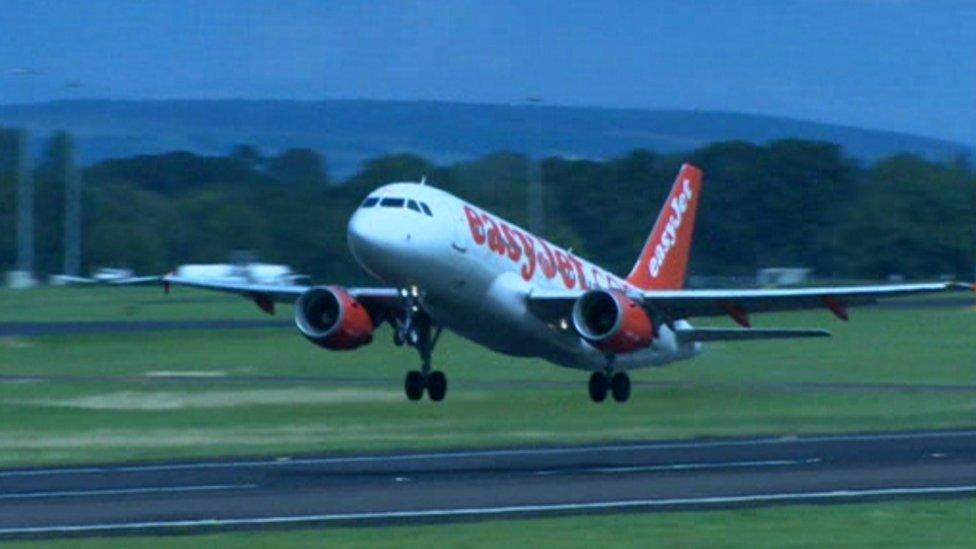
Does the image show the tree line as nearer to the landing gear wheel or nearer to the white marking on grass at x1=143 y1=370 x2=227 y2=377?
the white marking on grass at x1=143 y1=370 x2=227 y2=377

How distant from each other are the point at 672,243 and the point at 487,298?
9.35 m

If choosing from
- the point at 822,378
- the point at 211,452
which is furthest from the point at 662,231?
the point at 211,452

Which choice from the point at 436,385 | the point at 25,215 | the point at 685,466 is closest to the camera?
the point at 685,466

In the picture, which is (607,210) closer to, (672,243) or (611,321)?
(672,243)

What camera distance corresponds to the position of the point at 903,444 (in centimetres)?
2733

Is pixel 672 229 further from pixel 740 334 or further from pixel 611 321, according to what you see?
pixel 611 321

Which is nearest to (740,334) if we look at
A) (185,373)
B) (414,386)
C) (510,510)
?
(414,386)

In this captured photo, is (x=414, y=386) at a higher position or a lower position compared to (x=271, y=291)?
lower

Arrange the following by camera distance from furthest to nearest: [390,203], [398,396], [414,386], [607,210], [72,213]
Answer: [607,210] → [72,213] → [398,396] → [414,386] → [390,203]

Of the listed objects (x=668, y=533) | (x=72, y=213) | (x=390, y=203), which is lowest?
(x=668, y=533)

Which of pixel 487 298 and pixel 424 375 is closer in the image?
pixel 487 298

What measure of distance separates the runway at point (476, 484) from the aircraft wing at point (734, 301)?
29.2 feet

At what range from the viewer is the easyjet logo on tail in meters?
44.3

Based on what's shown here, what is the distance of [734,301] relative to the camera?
38562mm
